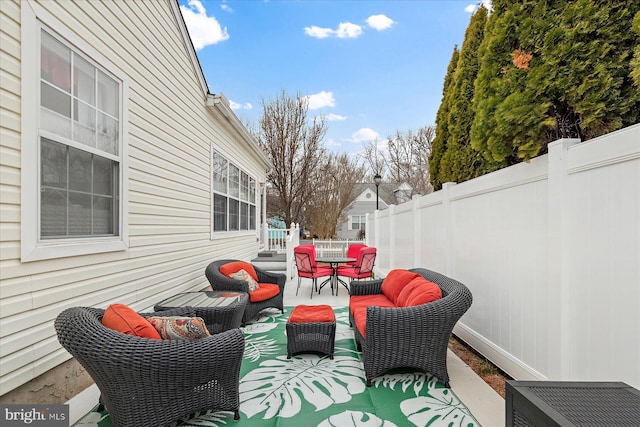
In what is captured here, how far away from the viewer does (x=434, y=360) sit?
9.89 ft

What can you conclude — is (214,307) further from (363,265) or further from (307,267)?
(363,265)

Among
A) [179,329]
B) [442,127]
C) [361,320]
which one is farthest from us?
[442,127]

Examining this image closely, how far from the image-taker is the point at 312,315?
3887 mm

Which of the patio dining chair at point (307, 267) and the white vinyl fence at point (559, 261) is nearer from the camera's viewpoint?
the white vinyl fence at point (559, 261)

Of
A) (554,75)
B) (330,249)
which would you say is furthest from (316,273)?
(330,249)

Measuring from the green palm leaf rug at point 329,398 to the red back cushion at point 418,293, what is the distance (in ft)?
2.28

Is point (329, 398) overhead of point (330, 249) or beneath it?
beneath

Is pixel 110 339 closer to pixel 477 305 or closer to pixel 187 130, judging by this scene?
pixel 477 305

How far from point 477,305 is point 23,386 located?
3901 millimetres

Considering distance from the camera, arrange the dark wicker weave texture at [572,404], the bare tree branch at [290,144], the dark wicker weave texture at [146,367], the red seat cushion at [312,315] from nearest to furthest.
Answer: the dark wicker weave texture at [572,404]
the dark wicker weave texture at [146,367]
the red seat cushion at [312,315]
the bare tree branch at [290,144]

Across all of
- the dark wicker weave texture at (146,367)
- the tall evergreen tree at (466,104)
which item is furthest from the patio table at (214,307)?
the tall evergreen tree at (466,104)

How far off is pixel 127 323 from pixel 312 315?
2034mm

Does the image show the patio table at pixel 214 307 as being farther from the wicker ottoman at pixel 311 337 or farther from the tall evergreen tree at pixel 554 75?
the tall evergreen tree at pixel 554 75

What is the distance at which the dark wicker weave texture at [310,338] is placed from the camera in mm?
3664
